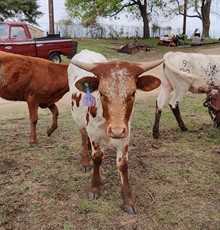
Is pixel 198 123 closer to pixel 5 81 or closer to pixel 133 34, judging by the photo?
pixel 5 81

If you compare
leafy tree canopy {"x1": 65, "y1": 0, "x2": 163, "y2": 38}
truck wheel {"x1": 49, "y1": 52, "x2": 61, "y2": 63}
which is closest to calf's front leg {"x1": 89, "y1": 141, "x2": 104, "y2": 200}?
truck wheel {"x1": 49, "y1": 52, "x2": 61, "y2": 63}

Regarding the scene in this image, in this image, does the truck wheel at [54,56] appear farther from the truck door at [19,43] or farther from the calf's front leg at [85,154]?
the calf's front leg at [85,154]

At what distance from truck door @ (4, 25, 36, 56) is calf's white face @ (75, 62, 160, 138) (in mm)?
9049

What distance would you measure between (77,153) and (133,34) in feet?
95.8

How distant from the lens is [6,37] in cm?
1117

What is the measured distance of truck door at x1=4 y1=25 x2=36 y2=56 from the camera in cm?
1116

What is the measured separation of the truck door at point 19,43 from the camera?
11.2 metres

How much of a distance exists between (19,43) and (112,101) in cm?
952

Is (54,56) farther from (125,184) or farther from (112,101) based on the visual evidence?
(112,101)

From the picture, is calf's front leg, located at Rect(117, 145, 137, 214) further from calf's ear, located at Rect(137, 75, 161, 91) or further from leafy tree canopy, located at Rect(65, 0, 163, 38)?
leafy tree canopy, located at Rect(65, 0, 163, 38)

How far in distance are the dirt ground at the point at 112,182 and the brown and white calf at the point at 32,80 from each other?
1.97 ft

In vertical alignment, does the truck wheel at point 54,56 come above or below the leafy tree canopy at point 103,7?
below

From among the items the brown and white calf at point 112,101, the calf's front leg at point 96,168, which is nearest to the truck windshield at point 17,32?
the brown and white calf at point 112,101

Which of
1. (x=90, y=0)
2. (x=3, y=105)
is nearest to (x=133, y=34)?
(x=90, y=0)
